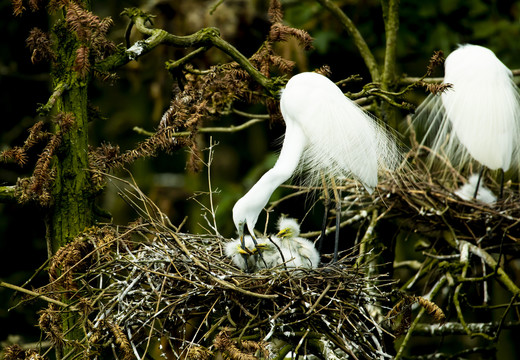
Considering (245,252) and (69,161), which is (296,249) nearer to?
(245,252)

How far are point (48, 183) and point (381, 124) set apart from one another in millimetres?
1827

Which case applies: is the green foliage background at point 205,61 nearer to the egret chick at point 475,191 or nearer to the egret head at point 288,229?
the egret head at point 288,229

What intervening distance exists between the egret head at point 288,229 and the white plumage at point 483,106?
1.53 meters

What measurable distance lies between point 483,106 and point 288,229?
1.72m

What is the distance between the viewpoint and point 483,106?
4.24 meters

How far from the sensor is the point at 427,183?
4.17 metres

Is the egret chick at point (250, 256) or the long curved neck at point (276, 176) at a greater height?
the long curved neck at point (276, 176)

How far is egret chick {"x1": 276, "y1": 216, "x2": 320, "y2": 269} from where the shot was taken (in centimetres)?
312

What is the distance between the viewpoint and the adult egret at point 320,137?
10.3 feet

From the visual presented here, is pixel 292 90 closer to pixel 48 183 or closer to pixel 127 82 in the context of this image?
pixel 48 183

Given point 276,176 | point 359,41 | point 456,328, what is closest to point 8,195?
point 276,176

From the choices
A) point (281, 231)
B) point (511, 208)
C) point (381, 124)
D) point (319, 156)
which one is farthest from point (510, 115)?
point (281, 231)

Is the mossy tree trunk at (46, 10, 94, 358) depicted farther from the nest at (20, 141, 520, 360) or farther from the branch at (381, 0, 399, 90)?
the branch at (381, 0, 399, 90)

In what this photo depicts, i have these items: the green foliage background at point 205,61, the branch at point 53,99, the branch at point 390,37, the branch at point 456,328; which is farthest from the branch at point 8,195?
the branch at point 456,328
